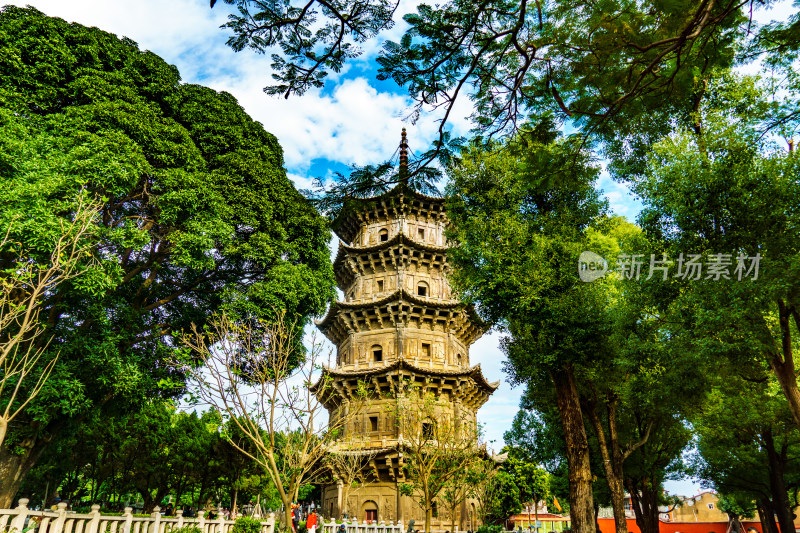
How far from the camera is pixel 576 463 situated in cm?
1192

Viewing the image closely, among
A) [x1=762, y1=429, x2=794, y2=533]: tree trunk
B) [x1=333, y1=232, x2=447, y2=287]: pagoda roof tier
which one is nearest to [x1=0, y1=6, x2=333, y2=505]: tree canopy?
[x1=333, y1=232, x2=447, y2=287]: pagoda roof tier

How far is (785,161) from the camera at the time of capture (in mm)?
9766

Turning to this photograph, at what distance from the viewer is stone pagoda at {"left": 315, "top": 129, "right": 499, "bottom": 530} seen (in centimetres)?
2380

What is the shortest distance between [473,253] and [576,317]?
3343 mm

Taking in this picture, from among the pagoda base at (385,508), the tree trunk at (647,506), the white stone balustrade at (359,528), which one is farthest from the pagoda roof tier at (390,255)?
the tree trunk at (647,506)

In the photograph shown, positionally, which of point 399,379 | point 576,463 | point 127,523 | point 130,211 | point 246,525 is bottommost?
point 246,525

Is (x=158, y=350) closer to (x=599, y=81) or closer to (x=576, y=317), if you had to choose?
(x=576, y=317)

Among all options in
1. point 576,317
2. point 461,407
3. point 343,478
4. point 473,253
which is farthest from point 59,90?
point 461,407

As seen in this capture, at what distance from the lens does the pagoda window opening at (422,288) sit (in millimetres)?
28916

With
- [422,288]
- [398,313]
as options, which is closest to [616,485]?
[398,313]

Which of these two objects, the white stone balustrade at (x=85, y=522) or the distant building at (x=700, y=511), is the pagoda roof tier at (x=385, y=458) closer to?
the white stone balustrade at (x=85, y=522)

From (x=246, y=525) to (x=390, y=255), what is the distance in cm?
1827

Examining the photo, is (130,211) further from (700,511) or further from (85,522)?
(700,511)

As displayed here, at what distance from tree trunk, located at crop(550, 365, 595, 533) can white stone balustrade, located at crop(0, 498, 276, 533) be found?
8.80 metres
